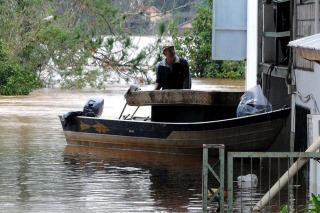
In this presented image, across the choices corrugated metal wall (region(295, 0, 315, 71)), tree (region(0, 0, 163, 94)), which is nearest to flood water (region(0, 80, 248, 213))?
corrugated metal wall (region(295, 0, 315, 71))

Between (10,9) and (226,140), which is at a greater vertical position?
(10,9)

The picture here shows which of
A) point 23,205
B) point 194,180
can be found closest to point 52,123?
point 194,180

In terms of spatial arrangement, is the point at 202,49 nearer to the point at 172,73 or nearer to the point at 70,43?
the point at 70,43

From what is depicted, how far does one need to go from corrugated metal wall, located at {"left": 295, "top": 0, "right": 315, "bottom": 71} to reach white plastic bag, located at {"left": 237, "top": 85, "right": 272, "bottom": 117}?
109 centimetres

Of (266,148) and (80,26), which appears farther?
(80,26)

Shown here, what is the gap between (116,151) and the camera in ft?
61.8

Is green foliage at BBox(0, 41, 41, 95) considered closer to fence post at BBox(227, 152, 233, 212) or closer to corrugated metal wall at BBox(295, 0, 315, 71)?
corrugated metal wall at BBox(295, 0, 315, 71)

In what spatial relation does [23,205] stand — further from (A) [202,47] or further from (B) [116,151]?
(A) [202,47]

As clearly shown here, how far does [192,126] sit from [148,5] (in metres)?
29.4

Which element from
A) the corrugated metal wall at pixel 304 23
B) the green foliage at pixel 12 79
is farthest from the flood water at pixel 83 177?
the green foliage at pixel 12 79

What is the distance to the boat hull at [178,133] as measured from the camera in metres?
16.7

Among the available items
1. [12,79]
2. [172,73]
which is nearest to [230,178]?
[172,73]

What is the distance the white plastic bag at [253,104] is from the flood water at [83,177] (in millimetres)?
1190

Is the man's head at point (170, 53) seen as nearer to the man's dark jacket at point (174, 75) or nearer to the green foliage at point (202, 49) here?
the man's dark jacket at point (174, 75)
